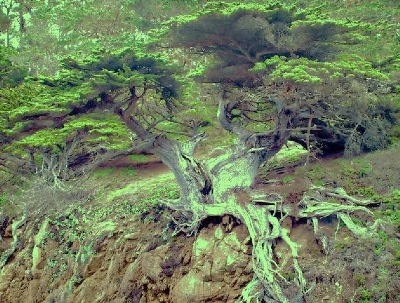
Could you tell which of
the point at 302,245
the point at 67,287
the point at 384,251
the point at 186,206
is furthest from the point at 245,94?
the point at 67,287

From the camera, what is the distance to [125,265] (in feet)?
39.0

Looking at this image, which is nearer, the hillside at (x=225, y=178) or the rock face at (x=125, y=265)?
the hillside at (x=225, y=178)

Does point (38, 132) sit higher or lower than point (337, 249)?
higher

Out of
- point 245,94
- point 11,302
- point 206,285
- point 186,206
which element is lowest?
point 11,302

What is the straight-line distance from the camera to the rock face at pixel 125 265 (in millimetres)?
10312

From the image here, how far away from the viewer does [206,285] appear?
401 inches

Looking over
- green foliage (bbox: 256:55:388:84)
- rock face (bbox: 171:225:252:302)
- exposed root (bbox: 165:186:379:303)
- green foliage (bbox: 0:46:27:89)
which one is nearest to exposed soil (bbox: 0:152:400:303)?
rock face (bbox: 171:225:252:302)

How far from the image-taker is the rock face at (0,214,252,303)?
1031cm

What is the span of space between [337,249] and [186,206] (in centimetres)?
370

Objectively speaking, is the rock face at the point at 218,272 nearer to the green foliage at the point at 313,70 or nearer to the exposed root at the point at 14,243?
the green foliage at the point at 313,70

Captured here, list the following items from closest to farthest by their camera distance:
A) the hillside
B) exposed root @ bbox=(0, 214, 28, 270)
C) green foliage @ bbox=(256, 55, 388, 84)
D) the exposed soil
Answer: the exposed soil, the hillside, green foliage @ bbox=(256, 55, 388, 84), exposed root @ bbox=(0, 214, 28, 270)

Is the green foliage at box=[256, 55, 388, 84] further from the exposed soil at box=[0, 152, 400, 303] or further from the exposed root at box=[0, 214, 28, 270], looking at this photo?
the exposed root at box=[0, 214, 28, 270]

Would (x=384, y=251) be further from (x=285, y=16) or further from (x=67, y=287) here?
(x=67, y=287)

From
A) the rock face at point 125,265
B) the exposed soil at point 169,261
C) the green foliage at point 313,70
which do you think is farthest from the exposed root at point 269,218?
the green foliage at point 313,70
